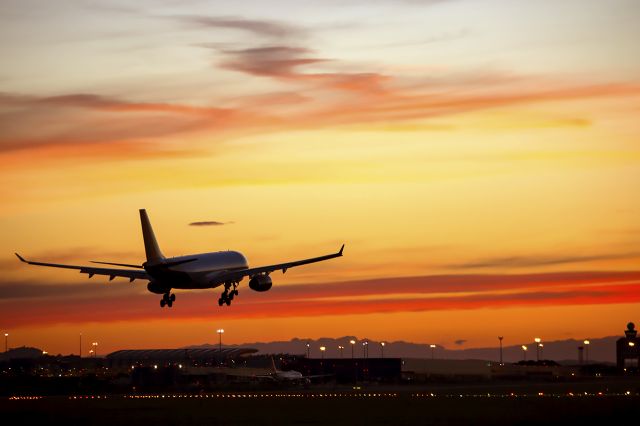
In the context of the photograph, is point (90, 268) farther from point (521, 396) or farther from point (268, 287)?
point (521, 396)

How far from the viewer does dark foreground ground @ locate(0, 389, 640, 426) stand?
8856 centimetres

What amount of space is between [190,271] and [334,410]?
98.3 feet

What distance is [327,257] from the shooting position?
133 meters

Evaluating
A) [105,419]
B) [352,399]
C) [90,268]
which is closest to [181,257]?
[90,268]

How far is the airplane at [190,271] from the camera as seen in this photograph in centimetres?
12038

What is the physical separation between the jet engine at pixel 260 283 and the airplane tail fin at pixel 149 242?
1572cm

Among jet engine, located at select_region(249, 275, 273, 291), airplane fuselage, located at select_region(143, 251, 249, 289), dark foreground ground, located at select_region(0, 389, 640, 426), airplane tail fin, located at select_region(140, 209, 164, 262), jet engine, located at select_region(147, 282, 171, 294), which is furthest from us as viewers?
jet engine, located at select_region(249, 275, 273, 291)

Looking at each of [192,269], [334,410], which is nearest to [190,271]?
[192,269]

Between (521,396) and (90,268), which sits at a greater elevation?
(90,268)

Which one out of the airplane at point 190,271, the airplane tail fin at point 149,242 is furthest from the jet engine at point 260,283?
the airplane tail fin at point 149,242

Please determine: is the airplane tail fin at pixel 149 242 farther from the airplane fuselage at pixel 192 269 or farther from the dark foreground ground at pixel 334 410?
the dark foreground ground at pixel 334 410

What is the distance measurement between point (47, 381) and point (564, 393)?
79.1m

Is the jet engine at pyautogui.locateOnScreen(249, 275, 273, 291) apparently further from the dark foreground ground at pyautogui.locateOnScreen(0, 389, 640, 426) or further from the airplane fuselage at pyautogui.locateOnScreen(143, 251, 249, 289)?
the dark foreground ground at pyautogui.locateOnScreen(0, 389, 640, 426)

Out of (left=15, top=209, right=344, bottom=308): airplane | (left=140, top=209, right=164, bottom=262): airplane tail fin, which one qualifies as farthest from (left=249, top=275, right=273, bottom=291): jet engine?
(left=140, top=209, right=164, bottom=262): airplane tail fin
